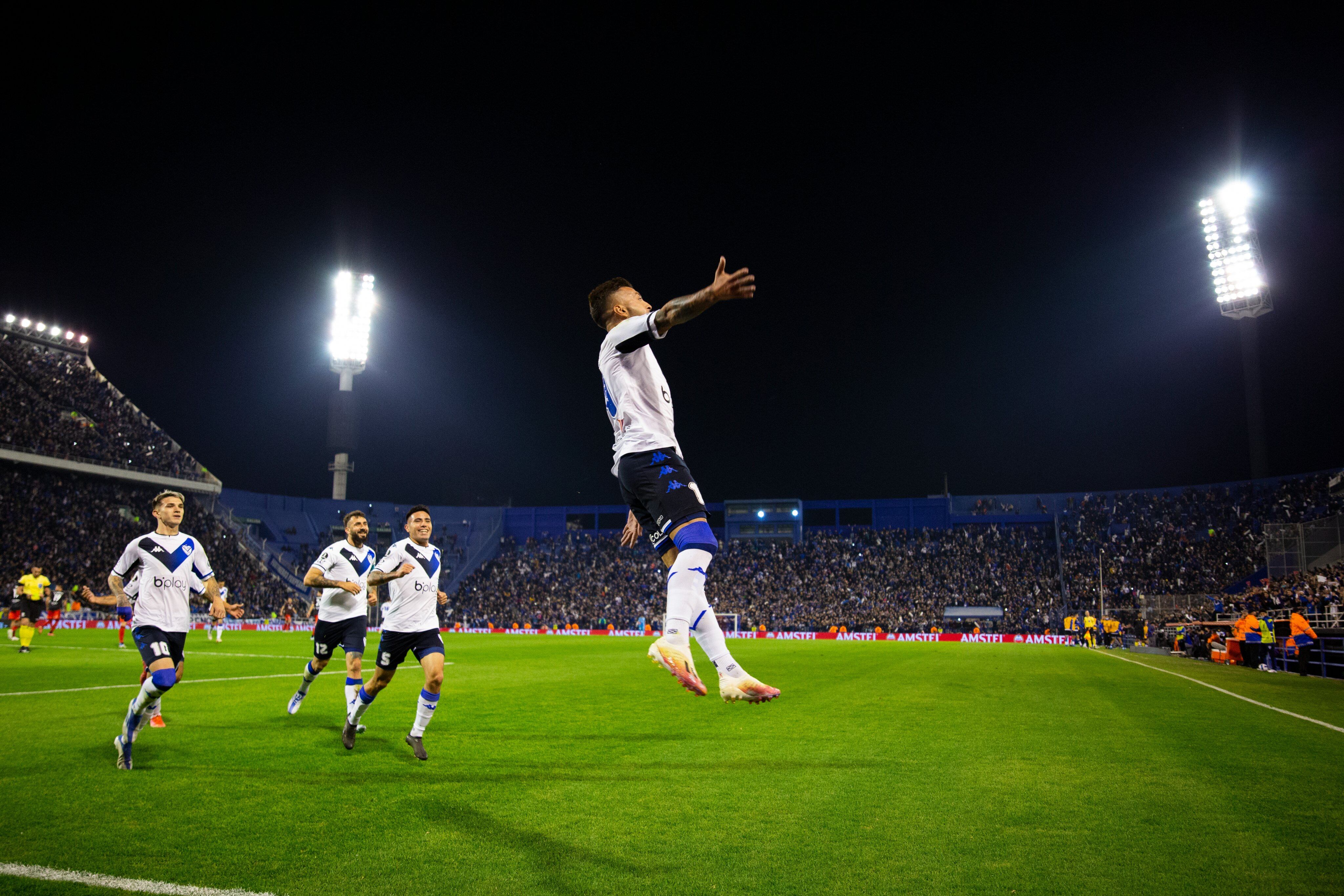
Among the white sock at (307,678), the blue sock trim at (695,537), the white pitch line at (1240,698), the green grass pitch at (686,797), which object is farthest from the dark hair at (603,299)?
the white pitch line at (1240,698)

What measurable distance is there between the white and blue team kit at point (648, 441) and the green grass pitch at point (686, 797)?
2076mm

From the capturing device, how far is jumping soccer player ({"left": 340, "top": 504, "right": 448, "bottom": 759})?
8258 mm

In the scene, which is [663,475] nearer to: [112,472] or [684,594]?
[684,594]

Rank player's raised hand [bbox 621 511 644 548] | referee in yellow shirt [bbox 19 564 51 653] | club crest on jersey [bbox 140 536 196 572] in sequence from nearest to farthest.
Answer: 1. player's raised hand [bbox 621 511 644 548]
2. club crest on jersey [bbox 140 536 196 572]
3. referee in yellow shirt [bbox 19 564 51 653]

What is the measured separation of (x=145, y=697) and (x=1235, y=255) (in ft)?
162

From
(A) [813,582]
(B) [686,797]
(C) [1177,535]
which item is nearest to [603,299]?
(B) [686,797]

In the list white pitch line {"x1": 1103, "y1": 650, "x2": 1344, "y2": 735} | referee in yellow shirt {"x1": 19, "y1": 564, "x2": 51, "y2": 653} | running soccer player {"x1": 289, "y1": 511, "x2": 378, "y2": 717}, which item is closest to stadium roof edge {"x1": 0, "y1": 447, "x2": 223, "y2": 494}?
referee in yellow shirt {"x1": 19, "y1": 564, "x2": 51, "y2": 653}

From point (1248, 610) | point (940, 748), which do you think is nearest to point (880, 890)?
point (940, 748)

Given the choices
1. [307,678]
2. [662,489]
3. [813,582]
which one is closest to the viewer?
[662,489]

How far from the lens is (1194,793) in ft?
20.1

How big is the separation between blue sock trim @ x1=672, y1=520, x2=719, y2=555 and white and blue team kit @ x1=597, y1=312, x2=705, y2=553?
5cm

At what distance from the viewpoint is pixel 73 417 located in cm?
4706

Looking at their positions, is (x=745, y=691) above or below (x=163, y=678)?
above

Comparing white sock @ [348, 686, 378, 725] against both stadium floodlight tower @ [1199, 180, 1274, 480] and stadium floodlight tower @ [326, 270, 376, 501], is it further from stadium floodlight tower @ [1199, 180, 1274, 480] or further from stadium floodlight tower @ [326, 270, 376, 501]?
stadium floodlight tower @ [326, 270, 376, 501]
